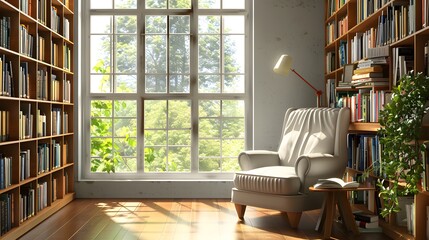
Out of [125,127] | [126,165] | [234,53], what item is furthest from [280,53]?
[126,165]

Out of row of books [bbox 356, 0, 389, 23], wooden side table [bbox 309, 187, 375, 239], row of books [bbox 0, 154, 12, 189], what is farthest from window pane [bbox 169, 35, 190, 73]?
wooden side table [bbox 309, 187, 375, 239]

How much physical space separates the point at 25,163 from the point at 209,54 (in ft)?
9.72

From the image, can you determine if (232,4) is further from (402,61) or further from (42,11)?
(402,61)

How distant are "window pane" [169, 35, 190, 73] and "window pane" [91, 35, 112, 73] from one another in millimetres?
814

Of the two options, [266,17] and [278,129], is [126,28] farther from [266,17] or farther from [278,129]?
[278,129]

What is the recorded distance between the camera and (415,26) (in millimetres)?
3949

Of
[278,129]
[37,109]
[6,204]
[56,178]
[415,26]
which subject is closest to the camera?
[415,26]

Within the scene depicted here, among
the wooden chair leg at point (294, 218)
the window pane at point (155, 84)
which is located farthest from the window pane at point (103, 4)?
the wooden chair leg at point (294, 218)

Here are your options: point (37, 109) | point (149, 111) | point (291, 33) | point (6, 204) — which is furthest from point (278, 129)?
point (6, 204)

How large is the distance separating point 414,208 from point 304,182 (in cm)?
117

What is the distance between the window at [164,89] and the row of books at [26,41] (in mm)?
1882

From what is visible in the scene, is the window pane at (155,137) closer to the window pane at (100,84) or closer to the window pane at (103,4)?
the window pane at (100,84)

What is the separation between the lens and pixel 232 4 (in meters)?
7.17

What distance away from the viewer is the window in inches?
280
